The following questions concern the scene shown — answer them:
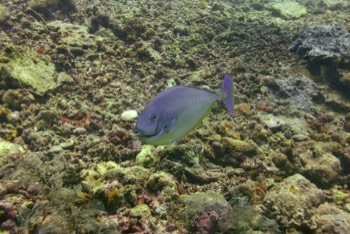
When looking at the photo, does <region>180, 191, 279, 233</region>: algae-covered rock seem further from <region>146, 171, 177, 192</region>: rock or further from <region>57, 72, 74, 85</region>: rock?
<region>57, 72, 74, 85</region>: rock

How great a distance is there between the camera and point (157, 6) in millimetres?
11500

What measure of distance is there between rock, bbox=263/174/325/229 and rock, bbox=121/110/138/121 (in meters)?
2.87

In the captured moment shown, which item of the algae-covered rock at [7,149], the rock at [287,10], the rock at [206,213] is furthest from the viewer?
the rock at [287,10]

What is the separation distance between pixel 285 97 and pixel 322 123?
107 cm

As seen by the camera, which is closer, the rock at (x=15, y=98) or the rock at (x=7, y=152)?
the rock at (x=7, y=152)

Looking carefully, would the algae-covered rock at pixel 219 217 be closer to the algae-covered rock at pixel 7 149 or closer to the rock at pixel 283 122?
the algae-covered rock at pixel 7 149

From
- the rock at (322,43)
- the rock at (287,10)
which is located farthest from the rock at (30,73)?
the rock at (287,10)

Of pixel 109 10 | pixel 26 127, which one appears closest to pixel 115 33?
pixel 109 10

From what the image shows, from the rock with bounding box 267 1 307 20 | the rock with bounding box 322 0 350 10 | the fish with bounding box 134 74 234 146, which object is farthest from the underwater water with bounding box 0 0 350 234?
the rock with bounding box 322 0 350 10

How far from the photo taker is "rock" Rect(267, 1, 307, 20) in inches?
504

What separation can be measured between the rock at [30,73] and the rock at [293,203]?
4.76m

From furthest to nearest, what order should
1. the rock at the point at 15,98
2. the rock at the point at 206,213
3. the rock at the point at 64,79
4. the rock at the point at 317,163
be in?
1. the rock at the point at 64,79
2. the rock at the point at 15,98
3. the rock at the point at 317,163
4. the rock at the point at 206,213

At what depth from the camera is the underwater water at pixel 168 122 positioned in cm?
326

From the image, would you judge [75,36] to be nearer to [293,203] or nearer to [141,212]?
[141,212]
